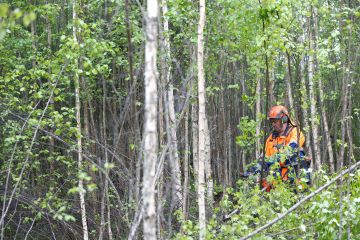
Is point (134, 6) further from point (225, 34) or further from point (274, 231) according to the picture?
point (274, 231)

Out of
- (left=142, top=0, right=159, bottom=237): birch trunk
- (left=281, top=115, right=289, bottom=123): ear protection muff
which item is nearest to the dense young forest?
(left=142, top=0, right=159, bottom=237): birch trunk

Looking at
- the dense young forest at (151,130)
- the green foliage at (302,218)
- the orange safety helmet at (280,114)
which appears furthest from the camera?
the orange safety helmet at (280,114)

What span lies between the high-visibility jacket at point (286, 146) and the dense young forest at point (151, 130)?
0.93 feet

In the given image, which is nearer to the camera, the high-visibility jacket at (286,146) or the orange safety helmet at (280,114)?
the high-visibility jacket at (286,146)

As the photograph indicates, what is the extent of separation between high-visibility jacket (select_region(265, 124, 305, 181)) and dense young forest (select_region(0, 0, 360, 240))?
0.93 ft

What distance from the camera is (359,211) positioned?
19.5 feet

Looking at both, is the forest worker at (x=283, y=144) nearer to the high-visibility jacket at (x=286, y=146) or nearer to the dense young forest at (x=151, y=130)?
the high-visibility jacket at (x=286, y=146)

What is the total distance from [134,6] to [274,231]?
474 centimetres

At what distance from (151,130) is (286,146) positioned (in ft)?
13.2

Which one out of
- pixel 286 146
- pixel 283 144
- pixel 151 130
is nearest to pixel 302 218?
pixel 286 146

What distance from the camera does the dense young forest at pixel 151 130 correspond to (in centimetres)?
552

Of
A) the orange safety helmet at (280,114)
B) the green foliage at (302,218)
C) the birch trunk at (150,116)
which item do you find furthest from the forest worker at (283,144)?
the birch trunk at (150,116)

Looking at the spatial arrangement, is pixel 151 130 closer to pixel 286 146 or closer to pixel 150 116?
pixel 150 116

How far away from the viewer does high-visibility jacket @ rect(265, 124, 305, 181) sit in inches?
308
